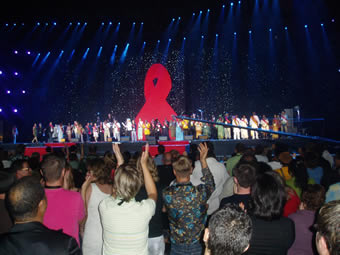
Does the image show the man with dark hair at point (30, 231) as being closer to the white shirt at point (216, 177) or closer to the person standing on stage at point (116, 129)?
the white shirt at point (216, 177)

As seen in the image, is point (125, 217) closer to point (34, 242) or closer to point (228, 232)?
point (34, 242)

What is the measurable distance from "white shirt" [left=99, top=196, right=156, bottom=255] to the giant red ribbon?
1870 cm

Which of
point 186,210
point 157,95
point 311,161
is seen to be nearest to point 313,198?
point 186,210

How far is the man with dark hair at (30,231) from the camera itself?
157 centimetres

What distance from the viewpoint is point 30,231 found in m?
1.63

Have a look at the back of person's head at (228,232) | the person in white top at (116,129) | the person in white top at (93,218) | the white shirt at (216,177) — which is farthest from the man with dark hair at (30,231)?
the person in white top at (116,129)

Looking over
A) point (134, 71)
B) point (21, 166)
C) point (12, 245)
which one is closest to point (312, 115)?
point (134, 71)

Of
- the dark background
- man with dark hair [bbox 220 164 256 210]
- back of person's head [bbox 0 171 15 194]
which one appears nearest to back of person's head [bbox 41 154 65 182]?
back of person's head [bbox 0 171 15 194]

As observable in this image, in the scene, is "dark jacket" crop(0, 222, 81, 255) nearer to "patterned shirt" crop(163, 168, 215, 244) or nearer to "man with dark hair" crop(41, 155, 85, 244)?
"man with dark hair" crop(41, 155, 85, 244)

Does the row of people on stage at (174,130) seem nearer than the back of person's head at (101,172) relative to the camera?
No

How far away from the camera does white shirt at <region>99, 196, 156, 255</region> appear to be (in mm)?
2240

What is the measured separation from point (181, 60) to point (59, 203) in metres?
22.2

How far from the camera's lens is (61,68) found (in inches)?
976

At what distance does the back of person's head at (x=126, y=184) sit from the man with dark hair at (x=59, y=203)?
0.41 meters
